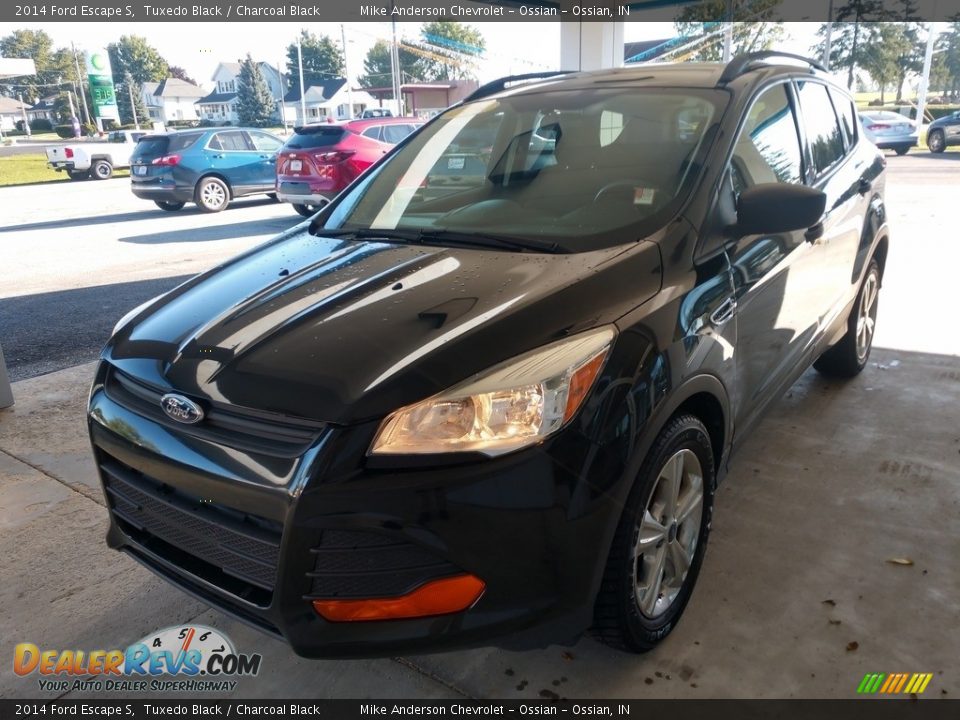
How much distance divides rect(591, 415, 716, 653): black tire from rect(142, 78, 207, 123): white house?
87653 mm

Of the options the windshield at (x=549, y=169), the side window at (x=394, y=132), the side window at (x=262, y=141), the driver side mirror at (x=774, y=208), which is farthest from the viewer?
the side window at (x=262, y=141)

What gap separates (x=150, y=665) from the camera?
2.33 metres

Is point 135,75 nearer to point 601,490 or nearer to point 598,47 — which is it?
point 598,47

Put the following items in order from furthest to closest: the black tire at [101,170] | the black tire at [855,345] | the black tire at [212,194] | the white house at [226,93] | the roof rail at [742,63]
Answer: the white house at [226,93] < the black tire at [101,170] < the black tire at [212,194] < the black tire at [855,345] < the roof rail at [742,63]

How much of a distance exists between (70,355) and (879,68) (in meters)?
44.7

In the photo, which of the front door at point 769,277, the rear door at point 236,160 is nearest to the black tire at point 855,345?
the front door at point 769,277

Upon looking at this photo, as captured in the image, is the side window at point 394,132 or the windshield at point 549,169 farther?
the side window at point 394,132

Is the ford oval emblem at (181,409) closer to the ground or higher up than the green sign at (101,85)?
closer to the ground

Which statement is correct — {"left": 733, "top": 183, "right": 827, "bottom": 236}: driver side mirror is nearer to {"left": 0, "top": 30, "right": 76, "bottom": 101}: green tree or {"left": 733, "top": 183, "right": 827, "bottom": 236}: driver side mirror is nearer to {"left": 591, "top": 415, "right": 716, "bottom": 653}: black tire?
{"left": 591, "top": 415, "right": 716, "bottom": 653}: black tire

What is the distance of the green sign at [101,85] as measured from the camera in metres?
46.1

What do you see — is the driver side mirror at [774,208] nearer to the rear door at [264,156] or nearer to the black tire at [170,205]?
the rear door at [264,156]

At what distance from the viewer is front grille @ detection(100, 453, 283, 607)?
1.81m

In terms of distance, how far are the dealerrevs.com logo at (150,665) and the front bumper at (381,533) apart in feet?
1.58

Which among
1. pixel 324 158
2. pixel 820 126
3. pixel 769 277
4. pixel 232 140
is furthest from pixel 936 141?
pixel 769 277
